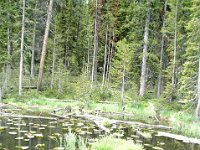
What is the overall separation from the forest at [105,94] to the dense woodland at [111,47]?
0.29 feet

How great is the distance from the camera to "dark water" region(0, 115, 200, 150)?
9.49 metres

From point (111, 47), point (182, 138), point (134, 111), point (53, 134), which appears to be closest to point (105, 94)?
point (134, 111)

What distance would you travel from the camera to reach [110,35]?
35.6 m

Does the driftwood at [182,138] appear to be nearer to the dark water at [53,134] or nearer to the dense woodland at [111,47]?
the dark water at [53,134]

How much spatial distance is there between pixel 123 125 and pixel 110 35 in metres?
22.6

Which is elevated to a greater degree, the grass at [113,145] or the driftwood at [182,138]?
the grass at [113,145]

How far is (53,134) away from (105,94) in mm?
12868

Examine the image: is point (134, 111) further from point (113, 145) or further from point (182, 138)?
point (113, 145)

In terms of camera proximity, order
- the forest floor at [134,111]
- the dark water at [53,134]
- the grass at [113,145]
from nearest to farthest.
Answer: the grass at [113,145], the dark water at [53,134], the forest floor at [134,111]

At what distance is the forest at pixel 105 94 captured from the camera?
10789mm

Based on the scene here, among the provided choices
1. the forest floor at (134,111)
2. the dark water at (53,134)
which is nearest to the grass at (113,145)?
the dark water at (53,134)

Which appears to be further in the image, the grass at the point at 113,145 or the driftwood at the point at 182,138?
the driftwood at the point at 182,138

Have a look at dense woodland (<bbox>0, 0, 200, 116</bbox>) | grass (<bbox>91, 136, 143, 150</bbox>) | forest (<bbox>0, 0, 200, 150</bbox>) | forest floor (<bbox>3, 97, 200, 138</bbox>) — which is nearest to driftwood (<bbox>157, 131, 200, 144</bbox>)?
forest (<bbox>0, 0, 200, 150</bbox>)

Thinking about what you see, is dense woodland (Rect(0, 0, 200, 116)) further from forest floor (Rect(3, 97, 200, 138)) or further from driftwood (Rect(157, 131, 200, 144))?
driftwood (Rect(157, 131, 200, 144))
